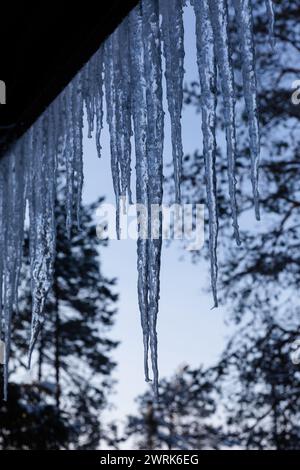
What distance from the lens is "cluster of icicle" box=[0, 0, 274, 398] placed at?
1727mm

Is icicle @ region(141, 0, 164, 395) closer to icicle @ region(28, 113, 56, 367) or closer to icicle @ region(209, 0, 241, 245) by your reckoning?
icicle @ region(209, 0, 241, 245)

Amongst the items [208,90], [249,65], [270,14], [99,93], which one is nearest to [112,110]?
[99,93]

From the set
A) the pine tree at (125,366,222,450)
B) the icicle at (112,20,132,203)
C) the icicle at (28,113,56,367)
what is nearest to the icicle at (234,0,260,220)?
the icicle at (112,20,132,203)

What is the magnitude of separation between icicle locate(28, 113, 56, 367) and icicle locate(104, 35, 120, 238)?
9.3 inches

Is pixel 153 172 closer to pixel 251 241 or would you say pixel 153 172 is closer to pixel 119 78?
pixel 119 78

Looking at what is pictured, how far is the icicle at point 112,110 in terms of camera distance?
194 cm

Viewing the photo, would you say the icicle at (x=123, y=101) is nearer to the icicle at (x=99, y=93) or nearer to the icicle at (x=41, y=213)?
the icicle at (x=99, y=93)

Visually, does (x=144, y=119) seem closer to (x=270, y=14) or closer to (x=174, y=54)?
(x=174, y=54)

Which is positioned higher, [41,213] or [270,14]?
[270,14]

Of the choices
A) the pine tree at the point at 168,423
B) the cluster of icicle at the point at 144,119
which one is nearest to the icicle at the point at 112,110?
the cluster of icicle at the point at 144,119

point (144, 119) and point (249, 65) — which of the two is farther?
point (144, 119)

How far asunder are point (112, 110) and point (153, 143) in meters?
0.31

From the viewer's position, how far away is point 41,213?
2604 millimetres

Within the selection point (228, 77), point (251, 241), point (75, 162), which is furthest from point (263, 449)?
point (228, 77)
